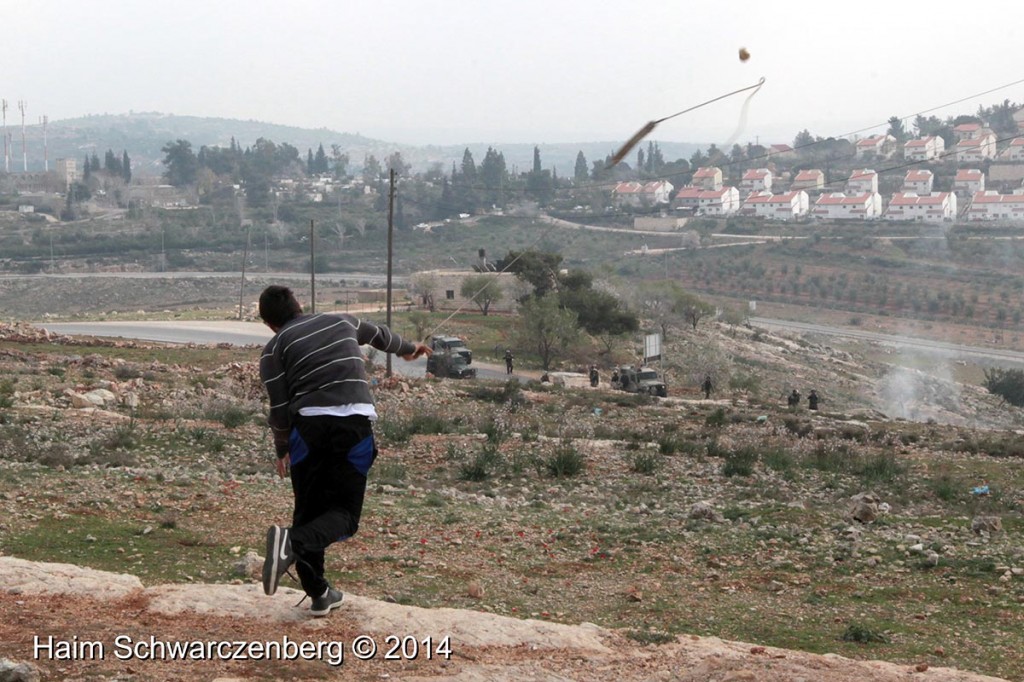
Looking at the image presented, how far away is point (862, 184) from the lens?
12156 centimetres

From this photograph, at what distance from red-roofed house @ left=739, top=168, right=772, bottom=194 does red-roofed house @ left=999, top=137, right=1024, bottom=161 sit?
29.2 meters

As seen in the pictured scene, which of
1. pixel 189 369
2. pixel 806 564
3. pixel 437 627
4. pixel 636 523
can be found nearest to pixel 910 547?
pixel 806 564

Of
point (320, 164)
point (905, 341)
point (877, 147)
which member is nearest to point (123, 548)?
point (905, 341)

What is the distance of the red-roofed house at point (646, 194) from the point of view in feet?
404

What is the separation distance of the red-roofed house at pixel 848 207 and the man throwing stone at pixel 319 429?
108 meters

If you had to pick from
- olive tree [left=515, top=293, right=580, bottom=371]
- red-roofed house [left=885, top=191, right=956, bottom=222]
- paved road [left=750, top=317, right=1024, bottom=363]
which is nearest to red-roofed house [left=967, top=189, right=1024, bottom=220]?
red-roofed house [left=885, top=191, right=956, bottom=222]

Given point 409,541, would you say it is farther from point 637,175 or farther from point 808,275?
point 637,175

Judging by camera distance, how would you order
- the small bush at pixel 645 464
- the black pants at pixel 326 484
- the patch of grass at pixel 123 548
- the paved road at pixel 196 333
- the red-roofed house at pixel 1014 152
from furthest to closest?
the red-roofed house at pixel 1014 152 < the paved road at pixel 196 333 < the small bush at pixel 645 464 < the patch of grass at pixel 123 548 < the black pants at pixel 326 484

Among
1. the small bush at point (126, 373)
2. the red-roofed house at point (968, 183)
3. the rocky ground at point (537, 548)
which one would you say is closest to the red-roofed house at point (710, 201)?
the red-roofed house at point (968, 183)

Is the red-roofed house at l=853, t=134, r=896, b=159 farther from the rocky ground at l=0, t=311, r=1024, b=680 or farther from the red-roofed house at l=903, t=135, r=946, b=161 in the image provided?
the rocky ground at l=0, t=311, r=1024, b=680

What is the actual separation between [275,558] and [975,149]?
5957 inches

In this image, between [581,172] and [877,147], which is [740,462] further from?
[877,147]

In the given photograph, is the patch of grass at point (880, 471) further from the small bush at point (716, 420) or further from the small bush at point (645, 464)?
the small bush at point (716, 420)

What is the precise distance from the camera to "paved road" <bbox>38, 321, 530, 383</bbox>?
41.8m
